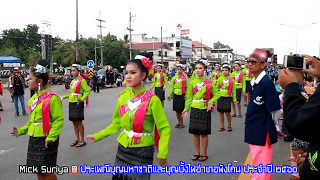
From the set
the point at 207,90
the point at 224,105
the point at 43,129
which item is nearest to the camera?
the point at 43,129

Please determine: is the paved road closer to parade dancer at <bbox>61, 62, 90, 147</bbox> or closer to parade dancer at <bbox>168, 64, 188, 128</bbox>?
parade dancer at <bbox>61, 62, 90, 147</bbox>

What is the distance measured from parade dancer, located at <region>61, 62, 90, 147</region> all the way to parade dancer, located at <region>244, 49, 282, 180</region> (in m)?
4.13

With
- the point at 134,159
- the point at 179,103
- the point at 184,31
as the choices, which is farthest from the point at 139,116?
the point at 184,31

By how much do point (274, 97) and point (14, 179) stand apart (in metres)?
4.28

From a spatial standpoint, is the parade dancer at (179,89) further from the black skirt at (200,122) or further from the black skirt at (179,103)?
the black skirt at (200,122)

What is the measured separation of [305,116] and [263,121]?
5.46 ft

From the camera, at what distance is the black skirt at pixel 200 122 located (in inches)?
204

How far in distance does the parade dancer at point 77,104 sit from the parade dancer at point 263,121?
4127 millimetres

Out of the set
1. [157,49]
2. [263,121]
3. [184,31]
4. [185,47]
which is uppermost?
[184,31]

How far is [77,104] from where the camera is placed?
623 cm

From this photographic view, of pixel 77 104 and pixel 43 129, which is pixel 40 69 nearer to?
pixel 43 129

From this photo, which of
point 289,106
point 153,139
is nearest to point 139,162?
→ point 153,139

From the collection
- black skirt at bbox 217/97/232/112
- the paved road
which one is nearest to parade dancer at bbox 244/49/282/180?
the paved road

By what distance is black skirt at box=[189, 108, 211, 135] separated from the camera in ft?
17.0
